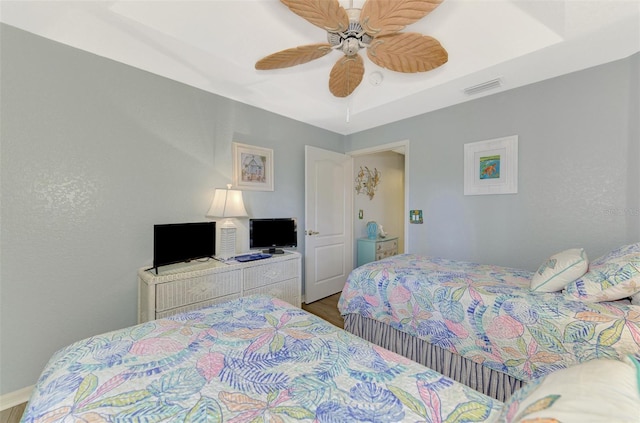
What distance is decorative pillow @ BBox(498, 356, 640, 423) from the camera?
500 mm

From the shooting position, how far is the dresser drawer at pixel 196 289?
1.93 m

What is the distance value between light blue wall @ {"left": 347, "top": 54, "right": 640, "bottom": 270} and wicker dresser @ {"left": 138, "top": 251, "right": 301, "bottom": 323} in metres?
1.82

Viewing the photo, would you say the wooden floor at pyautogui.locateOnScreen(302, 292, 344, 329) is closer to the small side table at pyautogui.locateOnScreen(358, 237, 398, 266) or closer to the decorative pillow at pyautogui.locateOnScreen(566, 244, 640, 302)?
the small side table at pyautogui.locateOnScreen(358, 237, 398, 266)

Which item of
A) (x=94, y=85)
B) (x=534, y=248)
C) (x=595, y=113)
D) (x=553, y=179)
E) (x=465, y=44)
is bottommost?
(x=534, y=248)

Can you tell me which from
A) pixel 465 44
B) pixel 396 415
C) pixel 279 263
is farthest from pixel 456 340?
pixel 465 44

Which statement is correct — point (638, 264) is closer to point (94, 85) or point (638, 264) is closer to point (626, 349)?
point (626, 349)

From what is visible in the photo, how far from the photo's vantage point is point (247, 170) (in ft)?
9.37

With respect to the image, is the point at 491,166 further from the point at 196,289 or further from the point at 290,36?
the point at 196,289

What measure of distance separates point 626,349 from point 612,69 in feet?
7.22

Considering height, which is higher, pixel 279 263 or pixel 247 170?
pixel 247 170

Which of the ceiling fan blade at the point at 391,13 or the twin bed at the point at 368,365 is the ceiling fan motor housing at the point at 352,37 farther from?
the twin bed at the point at 368,365

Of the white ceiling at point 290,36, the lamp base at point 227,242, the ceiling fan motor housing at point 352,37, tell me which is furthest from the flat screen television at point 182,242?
the ceiling fan motor housing at point 352,37

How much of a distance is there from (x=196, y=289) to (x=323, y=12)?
6.95ft

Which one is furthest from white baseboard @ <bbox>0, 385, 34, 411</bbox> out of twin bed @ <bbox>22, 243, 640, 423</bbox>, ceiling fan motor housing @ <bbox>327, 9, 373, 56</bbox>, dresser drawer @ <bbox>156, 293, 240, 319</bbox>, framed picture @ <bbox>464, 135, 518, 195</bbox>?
framed picture @ <bbox>464, 135, 518, 195</bbox>
